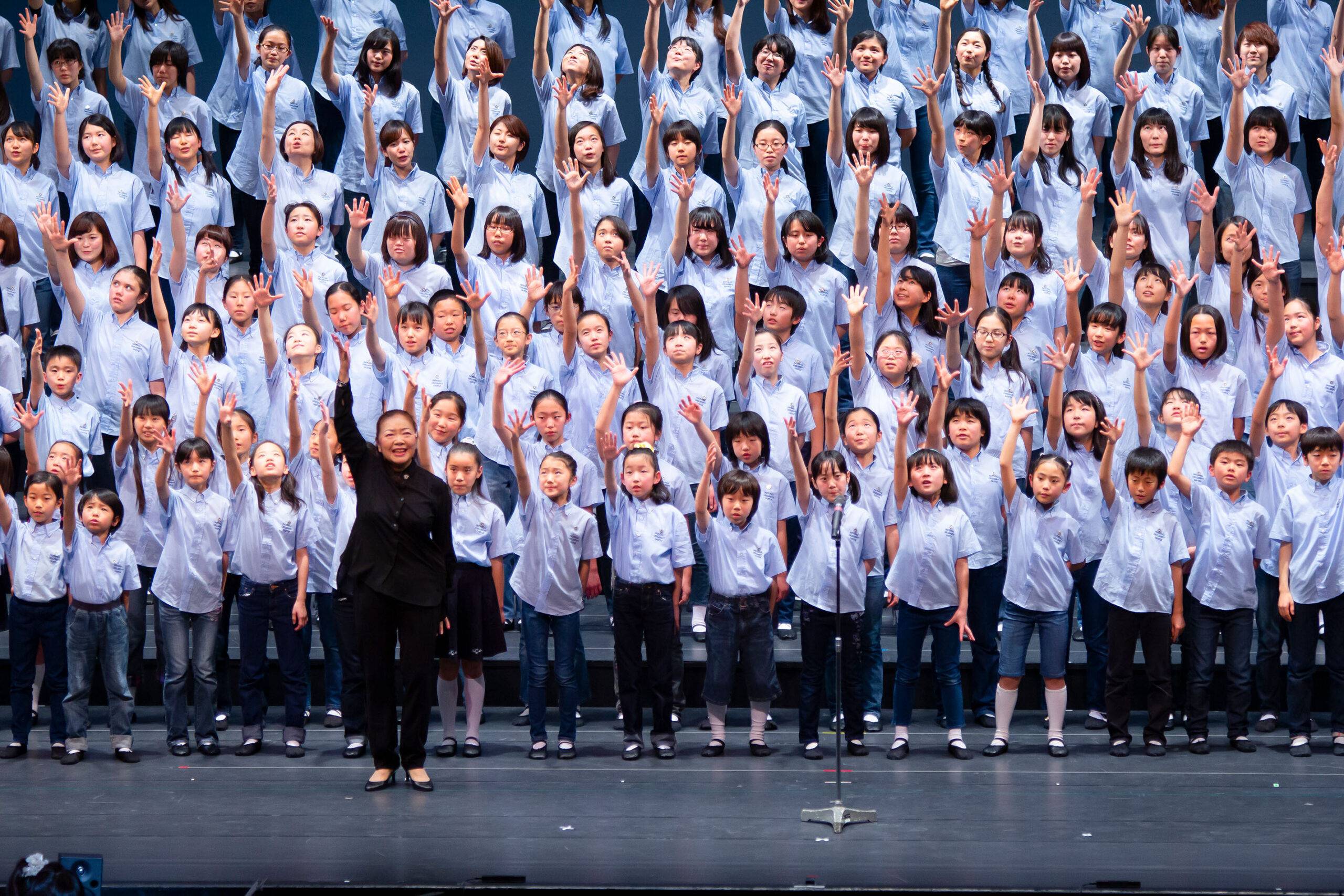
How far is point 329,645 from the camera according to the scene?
16.2 ft

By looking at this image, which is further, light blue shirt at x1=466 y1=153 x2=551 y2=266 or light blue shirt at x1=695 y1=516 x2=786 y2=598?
light blue shirt at x1=466 y1=153 x2=551 y2=266

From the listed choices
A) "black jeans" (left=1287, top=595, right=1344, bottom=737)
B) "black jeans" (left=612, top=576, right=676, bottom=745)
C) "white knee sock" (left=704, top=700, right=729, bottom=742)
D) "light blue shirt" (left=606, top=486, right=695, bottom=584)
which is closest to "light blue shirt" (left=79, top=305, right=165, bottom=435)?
"light blue shirt" (left=606, top=486, right=695, bottom=584)

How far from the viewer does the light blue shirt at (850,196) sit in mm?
6191

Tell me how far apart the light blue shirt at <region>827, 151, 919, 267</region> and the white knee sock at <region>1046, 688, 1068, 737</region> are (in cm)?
217

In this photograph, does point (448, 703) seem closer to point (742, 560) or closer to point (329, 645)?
point (329, 645)

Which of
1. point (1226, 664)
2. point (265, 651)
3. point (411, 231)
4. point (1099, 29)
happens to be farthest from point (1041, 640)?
point (1099, 29)

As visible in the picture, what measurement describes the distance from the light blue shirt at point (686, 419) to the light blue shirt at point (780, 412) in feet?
0.09

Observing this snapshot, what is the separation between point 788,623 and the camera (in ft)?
17.9

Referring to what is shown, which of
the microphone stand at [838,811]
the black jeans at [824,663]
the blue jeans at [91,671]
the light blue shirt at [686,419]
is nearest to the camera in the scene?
the microphone stand at [838,811]

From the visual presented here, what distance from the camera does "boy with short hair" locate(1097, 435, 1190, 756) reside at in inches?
183

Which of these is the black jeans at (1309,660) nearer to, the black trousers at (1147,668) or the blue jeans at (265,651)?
the black trousers at (1147,668)

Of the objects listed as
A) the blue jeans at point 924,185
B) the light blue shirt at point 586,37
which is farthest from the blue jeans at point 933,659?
the light blue shirt at point 586,37

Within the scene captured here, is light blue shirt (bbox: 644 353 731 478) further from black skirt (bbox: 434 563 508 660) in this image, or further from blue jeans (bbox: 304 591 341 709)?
blue jeans (bbox: 304 591 341 709)

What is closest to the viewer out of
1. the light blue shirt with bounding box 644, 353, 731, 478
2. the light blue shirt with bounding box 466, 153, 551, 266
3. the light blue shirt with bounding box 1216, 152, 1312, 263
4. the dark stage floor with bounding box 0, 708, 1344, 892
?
the dark stage floor with bounding box 0, 708, 1344, 892
